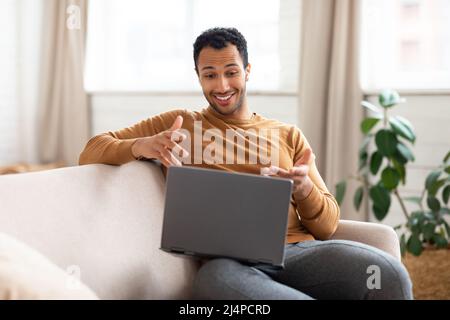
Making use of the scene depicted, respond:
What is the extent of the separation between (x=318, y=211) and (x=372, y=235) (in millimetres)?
189

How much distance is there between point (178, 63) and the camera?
13.8 ft

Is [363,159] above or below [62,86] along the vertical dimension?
below

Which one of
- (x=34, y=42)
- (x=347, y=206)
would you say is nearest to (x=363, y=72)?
(x=347, y=206)

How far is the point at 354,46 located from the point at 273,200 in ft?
6.92

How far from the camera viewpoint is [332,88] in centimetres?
338

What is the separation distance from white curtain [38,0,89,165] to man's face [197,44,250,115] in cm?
263

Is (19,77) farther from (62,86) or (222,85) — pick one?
(222,85)

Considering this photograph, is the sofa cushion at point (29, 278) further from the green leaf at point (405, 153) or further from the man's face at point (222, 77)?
the green leaf at point (405, 153)

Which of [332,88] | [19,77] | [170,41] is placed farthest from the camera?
[19,77]

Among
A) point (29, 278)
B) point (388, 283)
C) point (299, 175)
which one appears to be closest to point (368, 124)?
point (299, 175)

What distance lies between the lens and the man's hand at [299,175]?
1551mm

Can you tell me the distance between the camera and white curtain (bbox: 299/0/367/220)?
334cm

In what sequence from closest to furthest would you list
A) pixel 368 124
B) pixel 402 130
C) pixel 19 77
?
pixel 402 130 → pixel 368 124 → pixel 19 77

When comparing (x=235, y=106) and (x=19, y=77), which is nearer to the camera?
(x=235, y=106)
